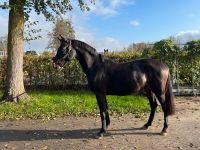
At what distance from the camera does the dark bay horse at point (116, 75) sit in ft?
30.2

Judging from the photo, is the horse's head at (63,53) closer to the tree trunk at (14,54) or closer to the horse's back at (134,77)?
the horse's back at (134,77)

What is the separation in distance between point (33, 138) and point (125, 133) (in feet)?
7.41

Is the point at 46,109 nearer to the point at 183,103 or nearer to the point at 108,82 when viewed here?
the point at 108,82

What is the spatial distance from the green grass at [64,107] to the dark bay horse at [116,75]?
2.98 m

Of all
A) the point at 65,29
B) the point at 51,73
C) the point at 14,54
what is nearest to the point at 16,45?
the point at 14,54

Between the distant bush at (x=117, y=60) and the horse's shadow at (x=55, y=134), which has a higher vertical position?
the distant bush at (x=117, y=60)

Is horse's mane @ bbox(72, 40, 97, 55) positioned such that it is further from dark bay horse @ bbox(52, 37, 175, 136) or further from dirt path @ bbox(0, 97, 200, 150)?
dirt path @ bbox(0, 97, 200, 150)

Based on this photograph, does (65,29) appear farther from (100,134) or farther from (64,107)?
(100,134)

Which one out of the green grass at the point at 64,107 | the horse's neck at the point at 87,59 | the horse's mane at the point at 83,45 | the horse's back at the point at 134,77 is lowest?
the green grass at the point at 64,107

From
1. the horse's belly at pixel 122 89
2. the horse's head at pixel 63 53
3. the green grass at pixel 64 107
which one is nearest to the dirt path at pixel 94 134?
the green grass at pixel 64 107

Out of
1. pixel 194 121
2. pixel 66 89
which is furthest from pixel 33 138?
pixel 66 89

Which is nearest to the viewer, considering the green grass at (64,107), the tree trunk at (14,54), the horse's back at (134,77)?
the horse's back at (134,77)

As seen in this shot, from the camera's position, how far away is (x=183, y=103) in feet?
46.5

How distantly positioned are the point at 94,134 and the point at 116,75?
1.56 m
